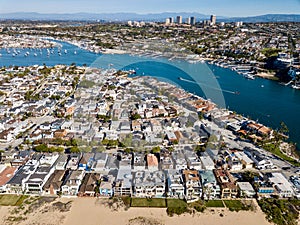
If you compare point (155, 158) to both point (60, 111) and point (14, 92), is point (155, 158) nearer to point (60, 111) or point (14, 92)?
point (60, 111)

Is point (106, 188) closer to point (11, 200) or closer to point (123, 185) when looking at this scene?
point (123, 185)

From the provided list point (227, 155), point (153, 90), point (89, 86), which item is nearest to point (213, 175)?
point (227, 155)

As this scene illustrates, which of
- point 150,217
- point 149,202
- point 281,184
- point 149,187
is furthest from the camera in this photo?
point 281,184

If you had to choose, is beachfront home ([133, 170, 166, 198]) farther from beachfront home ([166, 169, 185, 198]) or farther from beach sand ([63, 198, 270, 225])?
beach sand ([63, 198, 270, 225])

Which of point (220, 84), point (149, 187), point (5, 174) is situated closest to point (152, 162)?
point (149, 187)

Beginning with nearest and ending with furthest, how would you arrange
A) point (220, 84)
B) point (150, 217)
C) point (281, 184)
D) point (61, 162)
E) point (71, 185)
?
point (150, 217) → point (71, 185) → point (281, 184) → point (61, 162) → point (220, 84)

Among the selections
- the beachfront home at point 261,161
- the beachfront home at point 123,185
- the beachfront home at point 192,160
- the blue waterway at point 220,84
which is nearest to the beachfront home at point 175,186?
the beachfront home at point 192,160

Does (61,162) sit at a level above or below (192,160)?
below
